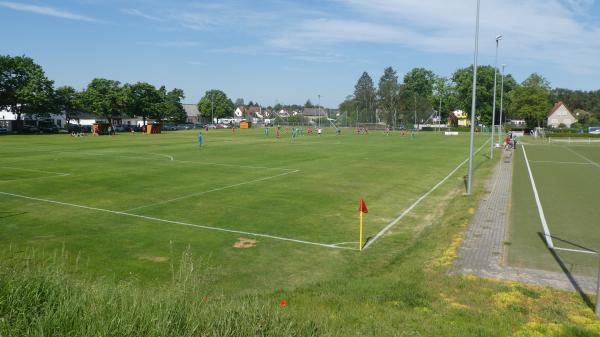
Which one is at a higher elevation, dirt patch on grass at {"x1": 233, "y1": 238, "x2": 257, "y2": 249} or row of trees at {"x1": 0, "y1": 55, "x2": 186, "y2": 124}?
row of trees at {"x1": 0, "y1": 55, "x2": 186, "y2": 124}

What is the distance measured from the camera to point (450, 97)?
452 feet

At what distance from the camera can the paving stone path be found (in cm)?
1095

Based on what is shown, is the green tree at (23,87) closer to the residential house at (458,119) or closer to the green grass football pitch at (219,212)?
the green grass football pitch at (219,212)

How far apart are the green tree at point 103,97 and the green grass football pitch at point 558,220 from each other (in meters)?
80.2

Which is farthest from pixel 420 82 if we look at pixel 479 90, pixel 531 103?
pixel 531 103

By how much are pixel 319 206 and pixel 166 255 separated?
27.0 feet

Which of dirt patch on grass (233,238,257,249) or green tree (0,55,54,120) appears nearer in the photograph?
dirt patch on grass (233,238,257,249)

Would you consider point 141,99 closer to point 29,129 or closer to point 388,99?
point 29,129

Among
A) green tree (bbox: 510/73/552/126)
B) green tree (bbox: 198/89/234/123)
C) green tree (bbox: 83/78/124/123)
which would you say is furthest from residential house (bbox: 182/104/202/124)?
green tree (bbox: 510/73/552/126)

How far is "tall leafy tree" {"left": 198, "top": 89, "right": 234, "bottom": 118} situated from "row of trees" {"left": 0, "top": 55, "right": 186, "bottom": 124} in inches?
1442

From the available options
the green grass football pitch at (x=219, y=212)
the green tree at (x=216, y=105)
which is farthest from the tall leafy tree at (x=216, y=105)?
the green grass football pitch at (x=219, y=212)

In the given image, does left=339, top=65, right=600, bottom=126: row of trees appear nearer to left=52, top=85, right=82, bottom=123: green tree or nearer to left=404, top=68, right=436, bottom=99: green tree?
left=404, top=68, right=436, bottom=99: green tree

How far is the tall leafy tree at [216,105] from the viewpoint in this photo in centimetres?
14662

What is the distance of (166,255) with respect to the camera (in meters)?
13.0
